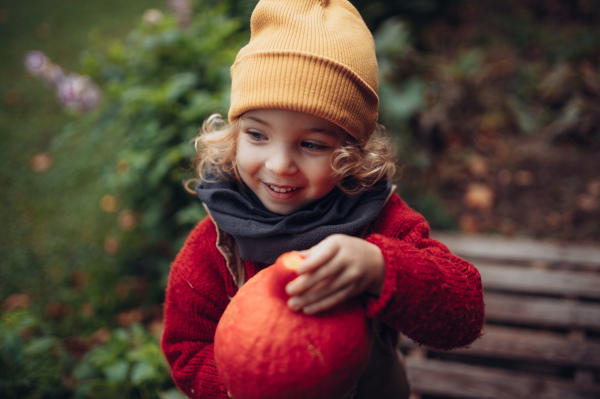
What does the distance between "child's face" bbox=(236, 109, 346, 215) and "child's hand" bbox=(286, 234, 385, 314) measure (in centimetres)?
35

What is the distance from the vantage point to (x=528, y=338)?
2.42 m

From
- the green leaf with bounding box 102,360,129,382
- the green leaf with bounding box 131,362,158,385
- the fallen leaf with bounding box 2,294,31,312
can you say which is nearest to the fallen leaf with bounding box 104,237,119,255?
the fallen leaf with bounding box 2,294,31,312

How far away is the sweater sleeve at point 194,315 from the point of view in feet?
4.42

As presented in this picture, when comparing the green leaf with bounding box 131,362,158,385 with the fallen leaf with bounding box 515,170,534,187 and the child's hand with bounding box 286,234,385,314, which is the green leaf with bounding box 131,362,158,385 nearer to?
the child's hand with bounding box 286,234,385,314

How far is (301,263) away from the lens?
90 cm

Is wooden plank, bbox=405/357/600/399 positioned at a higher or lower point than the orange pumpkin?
lower

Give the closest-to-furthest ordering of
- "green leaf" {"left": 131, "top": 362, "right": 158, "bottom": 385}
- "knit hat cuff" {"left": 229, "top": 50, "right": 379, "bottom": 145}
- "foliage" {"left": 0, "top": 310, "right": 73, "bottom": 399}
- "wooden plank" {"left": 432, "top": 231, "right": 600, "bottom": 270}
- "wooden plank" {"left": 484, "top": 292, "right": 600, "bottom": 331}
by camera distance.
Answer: "knit hat cuff" {"left": 229, "top": 50, "right": 379, "bottom": 145} → "foliage" {"left": 0, "top": 310, "right": 73, "bottom": 399} → "green leaf" {"left": 131, "top": 362, "right": 158, "bottom": 385} → "wooden plank" {"left": 484, "top": 292, "right": 600, "bottom": 331} → "wooden plank" {"left": 432, "top": 231, "right": 600, "bottom": 270}

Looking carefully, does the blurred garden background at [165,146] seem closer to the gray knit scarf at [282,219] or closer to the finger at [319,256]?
the gray knit scarf at [282,219]

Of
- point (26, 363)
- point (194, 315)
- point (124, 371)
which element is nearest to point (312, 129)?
point (194, 315)

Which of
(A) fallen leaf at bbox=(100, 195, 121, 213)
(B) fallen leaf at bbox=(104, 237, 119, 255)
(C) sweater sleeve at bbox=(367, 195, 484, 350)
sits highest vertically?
(C) sweater sleeve at bbox=(367, 195, 484, 350)

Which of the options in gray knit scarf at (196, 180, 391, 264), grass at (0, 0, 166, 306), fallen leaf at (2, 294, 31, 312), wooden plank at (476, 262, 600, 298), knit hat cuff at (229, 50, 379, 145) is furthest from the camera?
grass at (0, 0, 166, 306)

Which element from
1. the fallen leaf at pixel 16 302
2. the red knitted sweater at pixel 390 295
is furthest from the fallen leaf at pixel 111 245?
the red knitted sweater at pixel 390 295

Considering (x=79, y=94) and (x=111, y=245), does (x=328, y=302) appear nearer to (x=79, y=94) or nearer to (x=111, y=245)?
(x=79, y=94)

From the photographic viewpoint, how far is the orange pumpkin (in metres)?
0.89
